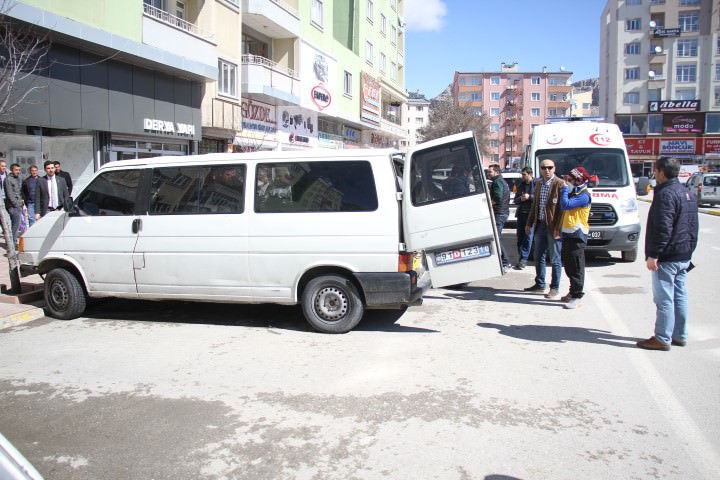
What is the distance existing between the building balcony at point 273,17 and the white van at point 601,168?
46.8ft

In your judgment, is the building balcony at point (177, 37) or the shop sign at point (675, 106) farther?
the shop sign at point (675, 106)

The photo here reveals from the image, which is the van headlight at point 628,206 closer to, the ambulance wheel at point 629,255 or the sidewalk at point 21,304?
the ambulance wheel at point 629,255

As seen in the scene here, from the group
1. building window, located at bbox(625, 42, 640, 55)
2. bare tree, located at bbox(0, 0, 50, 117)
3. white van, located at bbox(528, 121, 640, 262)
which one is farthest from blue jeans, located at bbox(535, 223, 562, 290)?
building window, located at bbox(625, 42, 640, 55)

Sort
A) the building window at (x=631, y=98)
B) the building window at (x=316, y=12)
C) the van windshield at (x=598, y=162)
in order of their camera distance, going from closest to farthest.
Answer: the van windshield at (x=598, y=162), the building window at (x=316, y=12), the building window at (x=631, y=98)

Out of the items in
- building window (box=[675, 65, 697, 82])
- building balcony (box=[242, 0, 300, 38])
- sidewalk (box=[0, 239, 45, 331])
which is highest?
building window (box=[675, 65, 697, 82])

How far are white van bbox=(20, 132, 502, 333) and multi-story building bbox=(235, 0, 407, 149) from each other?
50.9 feet

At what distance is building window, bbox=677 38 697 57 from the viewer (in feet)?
219

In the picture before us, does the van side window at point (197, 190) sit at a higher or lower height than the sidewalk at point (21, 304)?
higher

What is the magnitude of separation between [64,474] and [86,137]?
44.4ft

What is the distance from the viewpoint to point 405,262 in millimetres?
6039

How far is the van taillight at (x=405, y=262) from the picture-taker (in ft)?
19.7

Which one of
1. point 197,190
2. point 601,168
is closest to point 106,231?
point 197,190

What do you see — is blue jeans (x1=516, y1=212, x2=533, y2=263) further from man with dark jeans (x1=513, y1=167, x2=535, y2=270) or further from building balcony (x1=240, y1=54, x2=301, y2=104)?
building balcony (x1=240, y1=54, x2=301, y2=104)

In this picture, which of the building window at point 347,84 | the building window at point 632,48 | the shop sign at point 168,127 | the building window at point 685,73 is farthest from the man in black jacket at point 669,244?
the building window at point 685,73
